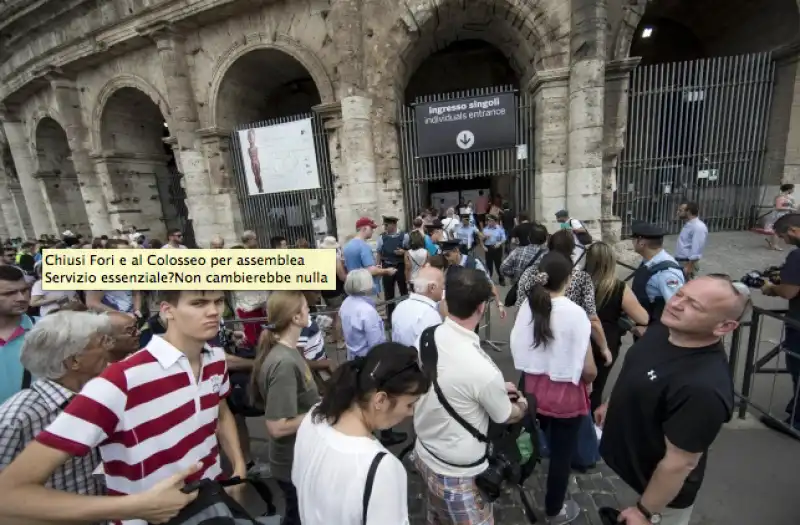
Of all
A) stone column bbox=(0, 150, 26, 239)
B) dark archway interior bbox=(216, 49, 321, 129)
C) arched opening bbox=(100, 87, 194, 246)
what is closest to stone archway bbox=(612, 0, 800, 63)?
dark archway interior bbox=(216, 49, 321, 129)

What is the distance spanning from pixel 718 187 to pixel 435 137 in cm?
766

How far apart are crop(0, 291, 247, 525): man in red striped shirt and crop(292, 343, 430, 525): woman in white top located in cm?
47

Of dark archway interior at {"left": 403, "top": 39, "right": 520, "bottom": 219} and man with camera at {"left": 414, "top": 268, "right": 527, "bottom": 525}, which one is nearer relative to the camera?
man with camera at {"left": 414, "top": 268, "right": 527, "bottom": 525}

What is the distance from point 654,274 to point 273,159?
9.79 m

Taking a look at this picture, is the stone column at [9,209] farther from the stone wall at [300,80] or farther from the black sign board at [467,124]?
the black sign board at [467,124]

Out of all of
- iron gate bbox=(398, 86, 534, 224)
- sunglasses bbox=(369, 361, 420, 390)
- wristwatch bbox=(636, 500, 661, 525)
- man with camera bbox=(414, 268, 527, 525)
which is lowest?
wristwatch bbox=(636, 500, 661, 525)

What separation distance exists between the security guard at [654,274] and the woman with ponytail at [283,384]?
3101 mm

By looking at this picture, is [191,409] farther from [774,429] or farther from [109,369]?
[774,429]

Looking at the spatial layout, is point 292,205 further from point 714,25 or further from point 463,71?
point 714,25

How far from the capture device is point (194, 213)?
1060cm

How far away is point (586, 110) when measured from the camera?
743 cm

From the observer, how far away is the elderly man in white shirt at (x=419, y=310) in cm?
263

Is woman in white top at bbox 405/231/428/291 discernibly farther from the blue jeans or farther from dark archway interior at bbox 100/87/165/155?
dark archway interior at bbox 100/87/165/155

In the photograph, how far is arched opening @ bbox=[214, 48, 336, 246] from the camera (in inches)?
385
